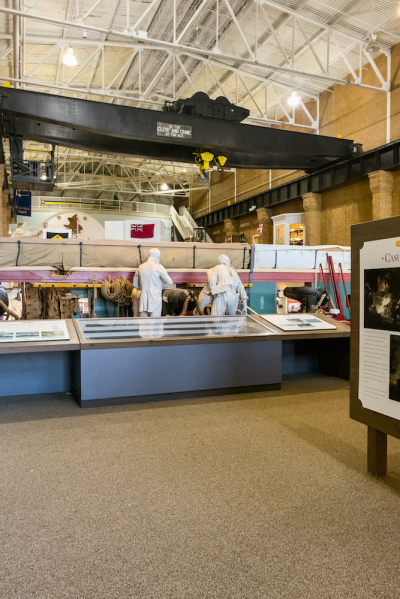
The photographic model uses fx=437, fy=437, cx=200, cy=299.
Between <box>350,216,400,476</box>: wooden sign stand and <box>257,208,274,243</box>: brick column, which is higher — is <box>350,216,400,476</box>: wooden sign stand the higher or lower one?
the lower one

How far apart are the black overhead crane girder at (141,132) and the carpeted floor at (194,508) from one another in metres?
5.69

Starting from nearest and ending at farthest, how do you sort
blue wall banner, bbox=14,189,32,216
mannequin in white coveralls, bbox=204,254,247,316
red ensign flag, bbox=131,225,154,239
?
1. mannequin in white coveralls, bbox=204,254,247,316
2. red ensign flag, bbox=131,225,154,239
3. blue wall banner, bbox=14,189,32,216

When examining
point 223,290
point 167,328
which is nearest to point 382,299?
point 167,328

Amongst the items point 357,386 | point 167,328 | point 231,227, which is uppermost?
point 231,227

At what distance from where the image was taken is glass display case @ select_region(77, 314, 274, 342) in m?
5.05

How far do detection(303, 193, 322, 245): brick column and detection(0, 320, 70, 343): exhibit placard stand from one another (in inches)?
559

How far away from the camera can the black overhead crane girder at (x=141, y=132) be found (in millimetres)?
7859

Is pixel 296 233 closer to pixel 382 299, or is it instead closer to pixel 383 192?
pixel 383 192

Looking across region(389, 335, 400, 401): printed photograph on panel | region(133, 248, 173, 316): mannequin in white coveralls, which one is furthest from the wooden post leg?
region(133, 248, 173, 316): mannequin in white coveralls

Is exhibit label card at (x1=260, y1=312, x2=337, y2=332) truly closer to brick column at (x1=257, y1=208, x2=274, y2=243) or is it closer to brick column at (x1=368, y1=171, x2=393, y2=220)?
brick column at (x1=368, y1=171, x2=393, y2=220)

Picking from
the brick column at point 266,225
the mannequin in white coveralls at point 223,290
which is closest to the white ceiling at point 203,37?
the brick column at point 266,225

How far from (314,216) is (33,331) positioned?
14783mm

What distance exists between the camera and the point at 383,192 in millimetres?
13891

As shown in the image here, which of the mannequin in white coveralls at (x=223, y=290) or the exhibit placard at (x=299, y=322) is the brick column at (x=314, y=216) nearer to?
the mannequin in white coveralls at (x=223, y=290)
